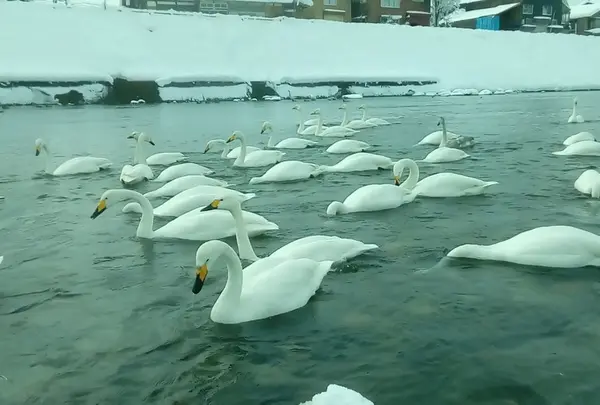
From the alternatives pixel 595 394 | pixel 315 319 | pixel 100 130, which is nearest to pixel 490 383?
pixel 595 394

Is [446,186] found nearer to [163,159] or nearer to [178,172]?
[178,172]

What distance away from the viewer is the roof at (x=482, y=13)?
2810 inches

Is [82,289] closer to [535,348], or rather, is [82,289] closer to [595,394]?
[535,348]

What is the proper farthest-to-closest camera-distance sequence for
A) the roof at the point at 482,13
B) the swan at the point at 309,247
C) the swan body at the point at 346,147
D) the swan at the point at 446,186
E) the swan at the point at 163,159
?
1. the roof at the point at 482,13
2. the swan body at the point at 346,147
3. the swan at the point at 163,159
4. the swan at the point at 446,186
5. the swan at the point at 309,247

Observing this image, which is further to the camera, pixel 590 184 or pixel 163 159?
pixel 163 159

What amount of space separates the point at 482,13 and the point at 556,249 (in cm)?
7229

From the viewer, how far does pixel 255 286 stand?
6059 millimetres

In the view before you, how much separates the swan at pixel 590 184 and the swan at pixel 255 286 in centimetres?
579

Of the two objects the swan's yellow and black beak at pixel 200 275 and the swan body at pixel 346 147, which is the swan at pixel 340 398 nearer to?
the swan's yellow and black beak at pixel 200 275

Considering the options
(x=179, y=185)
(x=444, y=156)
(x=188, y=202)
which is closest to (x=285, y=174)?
(x=179, y=185)

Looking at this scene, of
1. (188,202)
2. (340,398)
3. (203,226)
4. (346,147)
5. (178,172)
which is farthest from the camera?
(346,147)

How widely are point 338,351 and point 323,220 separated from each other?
4.36 m

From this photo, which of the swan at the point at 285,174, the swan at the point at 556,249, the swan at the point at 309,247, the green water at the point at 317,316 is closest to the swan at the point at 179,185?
the green water at the point at 317,316

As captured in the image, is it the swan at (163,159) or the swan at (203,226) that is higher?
the swan at (163,159)
